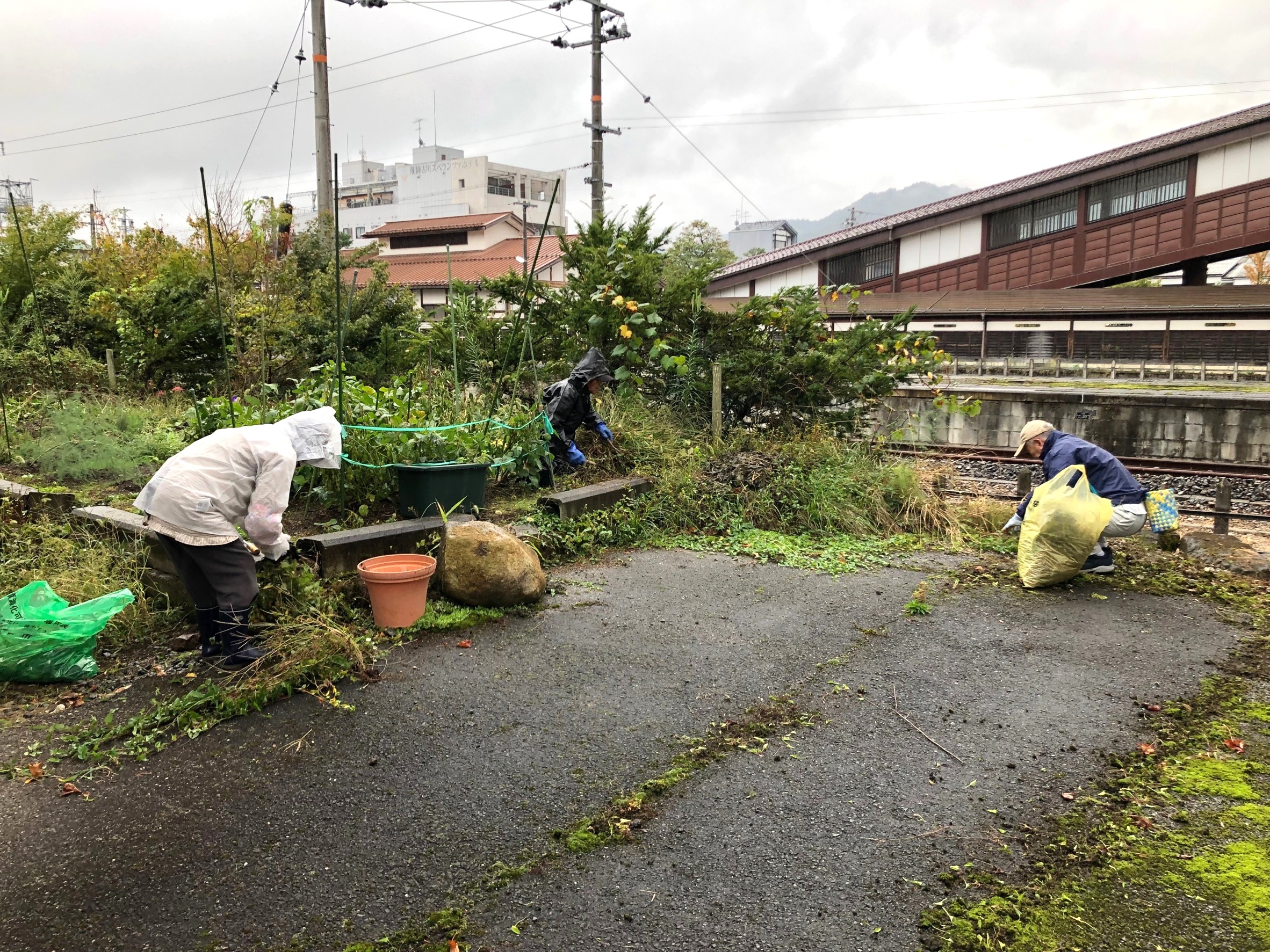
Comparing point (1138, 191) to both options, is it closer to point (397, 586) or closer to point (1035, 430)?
point (1035, 430)

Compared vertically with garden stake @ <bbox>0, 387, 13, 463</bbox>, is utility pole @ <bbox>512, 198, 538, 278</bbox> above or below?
above

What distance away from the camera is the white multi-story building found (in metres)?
58.5

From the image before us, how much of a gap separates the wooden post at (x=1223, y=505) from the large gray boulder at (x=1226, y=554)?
68cm

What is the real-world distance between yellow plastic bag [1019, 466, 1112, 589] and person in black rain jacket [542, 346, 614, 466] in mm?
3638

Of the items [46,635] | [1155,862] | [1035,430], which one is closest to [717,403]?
[1035,430]

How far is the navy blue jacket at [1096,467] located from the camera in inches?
255

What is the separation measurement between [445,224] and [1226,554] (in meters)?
39.0

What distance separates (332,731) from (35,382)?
30.2ft

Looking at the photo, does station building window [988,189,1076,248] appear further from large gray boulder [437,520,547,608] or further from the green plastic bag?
the green plastic bag

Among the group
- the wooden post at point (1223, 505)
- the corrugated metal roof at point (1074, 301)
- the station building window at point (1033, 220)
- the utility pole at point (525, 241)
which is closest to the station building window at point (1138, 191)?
the station building window at point (1033, 220)

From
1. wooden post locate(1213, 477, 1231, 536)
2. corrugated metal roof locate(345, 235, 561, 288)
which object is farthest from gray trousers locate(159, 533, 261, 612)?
corrugated metal roof locate(345, 235, 561, 288)

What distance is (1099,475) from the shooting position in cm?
668

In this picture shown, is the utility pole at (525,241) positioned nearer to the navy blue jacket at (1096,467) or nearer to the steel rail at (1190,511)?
the navy blue jacket at (1096,467)

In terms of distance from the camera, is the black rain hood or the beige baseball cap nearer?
the beige baseball cap
